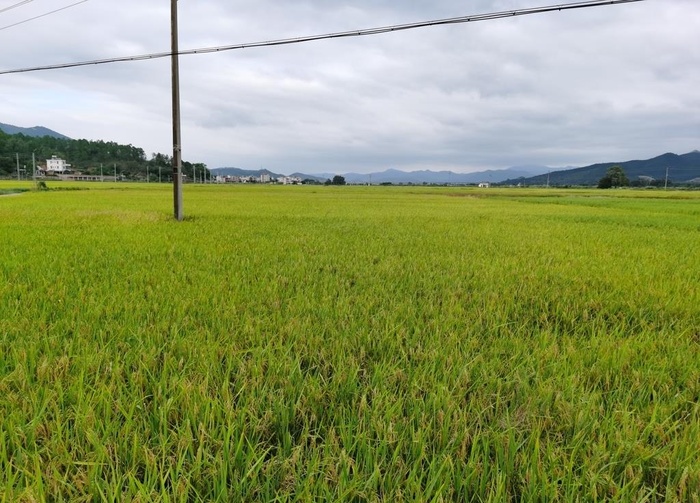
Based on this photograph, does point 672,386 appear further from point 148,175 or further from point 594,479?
point 148,175

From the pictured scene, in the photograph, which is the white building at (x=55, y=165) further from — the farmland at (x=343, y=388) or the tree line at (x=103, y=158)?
the farmland at (x=343, y=388)

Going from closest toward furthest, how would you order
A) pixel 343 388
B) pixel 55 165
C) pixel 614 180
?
pixel 343 388 < pixel 614 180 < pixel 55 165

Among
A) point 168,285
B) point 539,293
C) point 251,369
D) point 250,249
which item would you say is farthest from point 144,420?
point 250,249

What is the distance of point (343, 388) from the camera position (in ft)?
5.88

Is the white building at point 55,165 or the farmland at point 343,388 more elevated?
the white building at point 55,165

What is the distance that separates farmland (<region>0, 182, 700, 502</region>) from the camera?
1.23 metres

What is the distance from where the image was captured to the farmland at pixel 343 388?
1.23 meters

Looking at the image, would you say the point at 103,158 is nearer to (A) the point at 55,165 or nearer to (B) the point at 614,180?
(A) the point at 55,165

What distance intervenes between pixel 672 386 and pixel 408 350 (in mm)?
1329

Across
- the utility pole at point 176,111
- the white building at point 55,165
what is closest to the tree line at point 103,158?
the white building at point 55,165

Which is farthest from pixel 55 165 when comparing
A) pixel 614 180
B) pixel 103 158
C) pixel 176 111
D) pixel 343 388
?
pixel 614 180

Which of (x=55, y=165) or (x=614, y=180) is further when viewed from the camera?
(x=55, y=165)

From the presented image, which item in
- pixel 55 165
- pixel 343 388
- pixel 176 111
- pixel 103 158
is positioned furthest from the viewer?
pixel 103 158

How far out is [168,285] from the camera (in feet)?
→ 11.9
